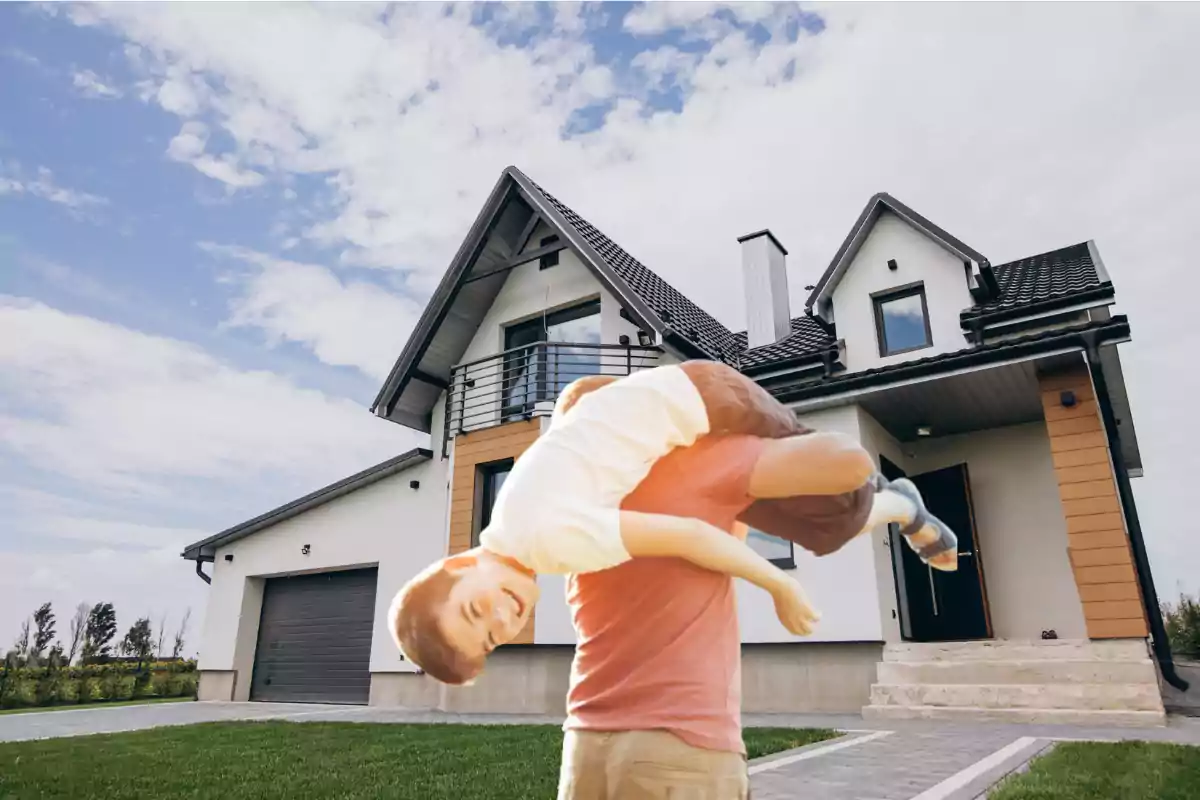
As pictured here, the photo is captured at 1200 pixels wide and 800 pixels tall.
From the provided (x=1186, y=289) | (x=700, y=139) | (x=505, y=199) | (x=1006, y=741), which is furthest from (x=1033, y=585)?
(x=505, y=199)

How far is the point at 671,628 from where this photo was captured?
1452mm

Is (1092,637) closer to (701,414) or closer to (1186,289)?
(1186,289)

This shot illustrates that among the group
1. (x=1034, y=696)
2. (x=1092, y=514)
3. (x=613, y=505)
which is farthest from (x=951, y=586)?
(x=613, y=505)

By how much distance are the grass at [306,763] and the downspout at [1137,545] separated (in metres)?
5.24

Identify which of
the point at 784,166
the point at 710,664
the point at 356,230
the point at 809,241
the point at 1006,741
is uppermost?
the point at 809,241

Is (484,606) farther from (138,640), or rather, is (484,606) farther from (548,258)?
(138,640)

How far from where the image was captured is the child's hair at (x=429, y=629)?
123 cm

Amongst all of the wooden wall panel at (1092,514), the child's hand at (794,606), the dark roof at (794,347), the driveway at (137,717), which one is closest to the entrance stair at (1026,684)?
the wooden wall panel at (1092,514)

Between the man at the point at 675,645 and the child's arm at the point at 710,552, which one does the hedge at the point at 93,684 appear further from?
the child's arm at the point at 710,552

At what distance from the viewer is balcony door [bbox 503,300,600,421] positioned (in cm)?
1191

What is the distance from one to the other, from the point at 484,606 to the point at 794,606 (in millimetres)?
603

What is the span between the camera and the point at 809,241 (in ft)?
45.9

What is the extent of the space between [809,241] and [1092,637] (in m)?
8.27

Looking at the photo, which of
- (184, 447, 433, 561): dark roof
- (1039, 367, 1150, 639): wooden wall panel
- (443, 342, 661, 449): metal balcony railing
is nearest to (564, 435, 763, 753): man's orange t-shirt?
(1039, 367, 1150, 639): wooden wall panel
